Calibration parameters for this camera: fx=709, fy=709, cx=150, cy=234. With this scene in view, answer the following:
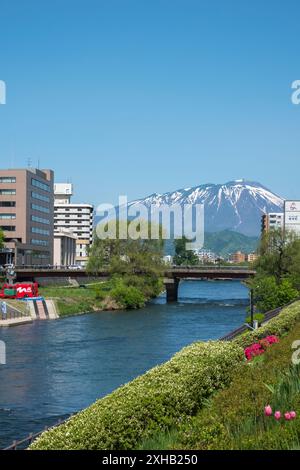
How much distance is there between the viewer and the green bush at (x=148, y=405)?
51.7 ft

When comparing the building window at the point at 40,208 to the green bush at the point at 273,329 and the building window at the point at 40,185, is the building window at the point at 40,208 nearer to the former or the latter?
the building window at the point at 40,185

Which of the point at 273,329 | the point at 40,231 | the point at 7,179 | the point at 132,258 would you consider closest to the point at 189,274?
the point at 132,258

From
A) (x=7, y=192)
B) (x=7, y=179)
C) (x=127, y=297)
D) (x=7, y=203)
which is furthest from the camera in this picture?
(x=7, y=203)

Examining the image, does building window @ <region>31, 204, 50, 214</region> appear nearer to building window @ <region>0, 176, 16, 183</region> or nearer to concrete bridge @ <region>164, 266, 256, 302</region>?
building window @ <region>0, 176, 16, 183</region>

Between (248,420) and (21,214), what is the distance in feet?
502

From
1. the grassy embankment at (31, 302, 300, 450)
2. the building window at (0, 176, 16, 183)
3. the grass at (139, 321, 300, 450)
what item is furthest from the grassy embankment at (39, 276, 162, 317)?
Result: the grass at (139, 321, 300, 450)

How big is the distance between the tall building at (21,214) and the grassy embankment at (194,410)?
13762cm

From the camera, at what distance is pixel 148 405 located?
17906 millimetres

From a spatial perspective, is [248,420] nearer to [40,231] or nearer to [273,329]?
[273,329]

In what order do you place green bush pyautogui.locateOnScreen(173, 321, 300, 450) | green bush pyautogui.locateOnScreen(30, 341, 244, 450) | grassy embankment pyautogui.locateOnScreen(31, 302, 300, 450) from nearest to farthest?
1. green bush pyautogui.locateOnScreen(173, 321, 300, 450)
2. grassy embankment pyautogui.locateOnScreen(31, 302, 300, 450)
3. green bush pyautogui.locateOnScreen(30, 341, 244, 450)

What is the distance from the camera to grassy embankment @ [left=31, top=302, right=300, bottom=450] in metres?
14.3

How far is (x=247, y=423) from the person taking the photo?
14.8m

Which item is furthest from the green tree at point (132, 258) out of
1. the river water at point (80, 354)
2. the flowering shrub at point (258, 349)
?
the flowering shrub at point (258, 349)
